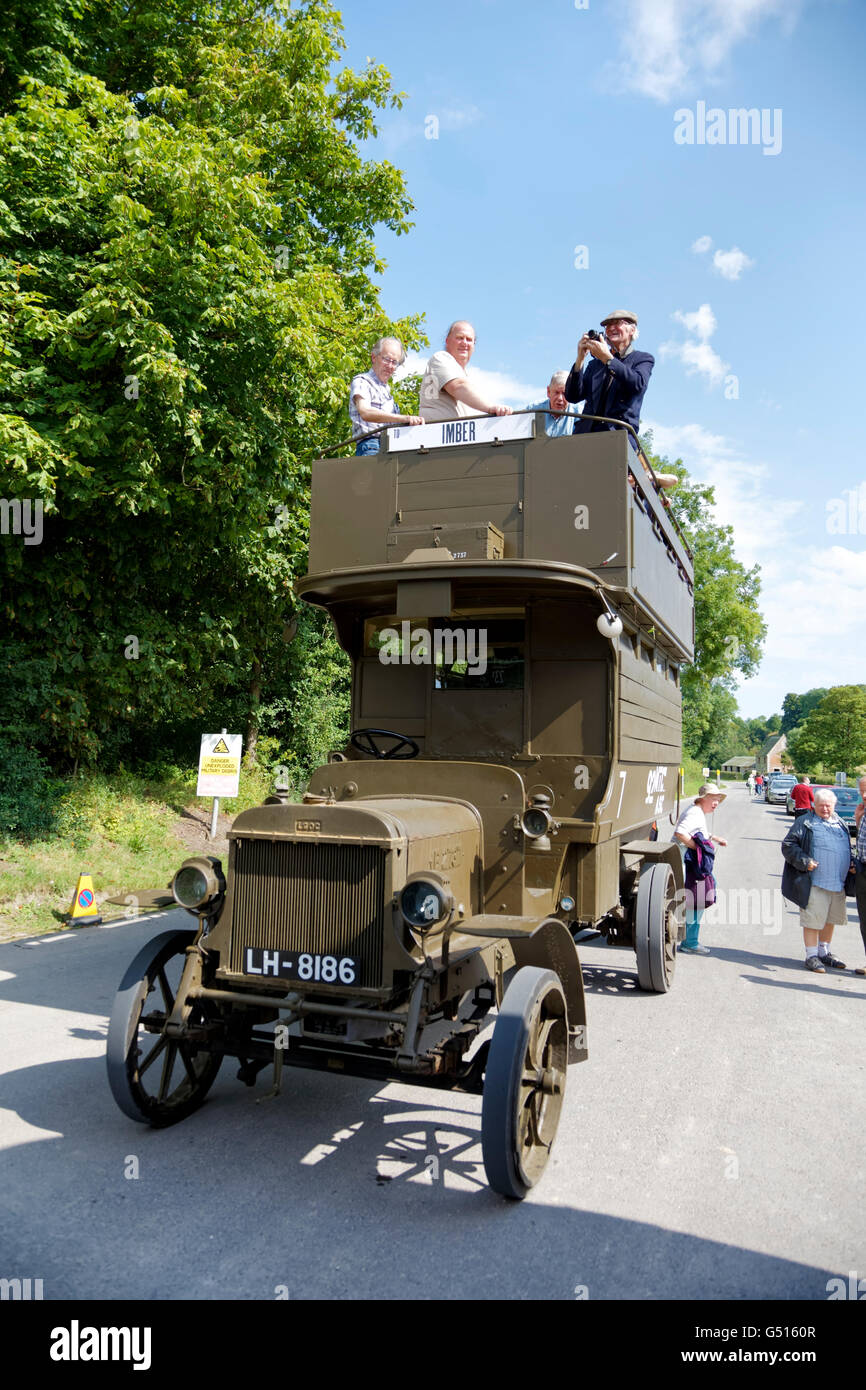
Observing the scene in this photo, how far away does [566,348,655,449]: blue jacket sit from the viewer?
279 inches

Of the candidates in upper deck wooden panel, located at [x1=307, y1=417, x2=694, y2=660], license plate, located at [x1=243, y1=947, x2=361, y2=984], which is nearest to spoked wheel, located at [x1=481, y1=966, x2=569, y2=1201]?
license plate, located at [x1=243, y1=947, x2=361, y2=984]

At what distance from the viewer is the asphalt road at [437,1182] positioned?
10.8 ft

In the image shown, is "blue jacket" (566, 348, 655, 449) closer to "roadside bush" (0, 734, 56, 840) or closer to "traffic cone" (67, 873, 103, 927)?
"traffic cone" (67, 873, 103, 927)

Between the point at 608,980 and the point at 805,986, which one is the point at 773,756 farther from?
the point at 608,980

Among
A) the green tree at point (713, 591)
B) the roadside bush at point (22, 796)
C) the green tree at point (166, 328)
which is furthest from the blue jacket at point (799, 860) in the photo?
the green tree at point (713, 591)

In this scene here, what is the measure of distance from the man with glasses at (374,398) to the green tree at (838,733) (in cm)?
6366

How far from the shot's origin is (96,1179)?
394 cm

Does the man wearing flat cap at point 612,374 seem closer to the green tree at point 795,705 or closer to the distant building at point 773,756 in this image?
the distant building at point 773,756

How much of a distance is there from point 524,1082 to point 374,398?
18.0 ft

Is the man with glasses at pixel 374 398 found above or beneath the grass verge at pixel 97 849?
above

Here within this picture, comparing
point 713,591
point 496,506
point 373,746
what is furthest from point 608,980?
point 713,591

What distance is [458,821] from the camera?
4.96 meters
